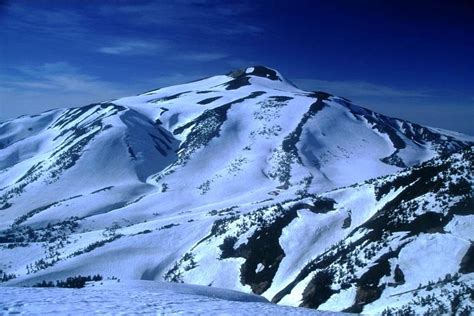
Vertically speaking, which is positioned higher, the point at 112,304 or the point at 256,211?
the point at 112,304

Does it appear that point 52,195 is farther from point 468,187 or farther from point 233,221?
point 468,187

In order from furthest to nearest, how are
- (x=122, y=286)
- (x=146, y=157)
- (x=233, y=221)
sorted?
(x=146, y=157), (x=233, y=221), (x=122, y=286)

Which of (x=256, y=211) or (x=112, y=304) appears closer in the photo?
(x=112, y=304)

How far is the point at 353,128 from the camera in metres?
191

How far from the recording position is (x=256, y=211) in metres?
83.7

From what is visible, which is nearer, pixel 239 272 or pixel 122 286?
pixel 122 286

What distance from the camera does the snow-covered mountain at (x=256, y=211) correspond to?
142 feet

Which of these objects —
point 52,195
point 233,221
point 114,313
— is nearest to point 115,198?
point 52,195

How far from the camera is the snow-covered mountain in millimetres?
43406

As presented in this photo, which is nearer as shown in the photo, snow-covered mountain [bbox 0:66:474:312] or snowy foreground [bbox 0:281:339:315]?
snowy foreground [bbox 0:281:339:315]

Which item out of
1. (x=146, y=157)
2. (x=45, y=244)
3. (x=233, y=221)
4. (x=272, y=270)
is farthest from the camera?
(x=146, y=157)

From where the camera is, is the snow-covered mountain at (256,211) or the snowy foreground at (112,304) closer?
the snowy foreground at (112,304)

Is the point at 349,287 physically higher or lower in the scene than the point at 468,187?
lower

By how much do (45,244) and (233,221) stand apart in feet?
162
